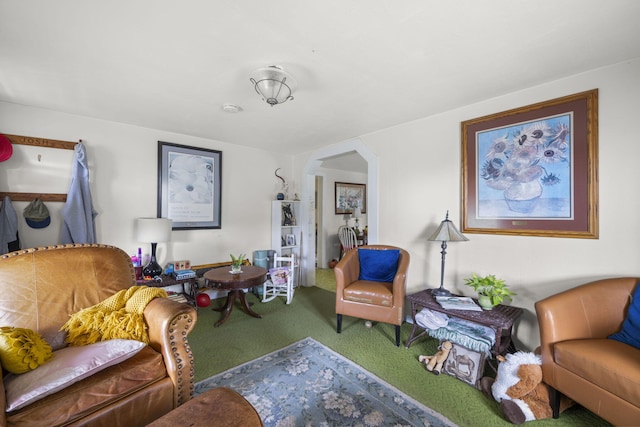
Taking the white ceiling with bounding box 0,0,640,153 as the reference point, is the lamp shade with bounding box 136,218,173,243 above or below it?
below

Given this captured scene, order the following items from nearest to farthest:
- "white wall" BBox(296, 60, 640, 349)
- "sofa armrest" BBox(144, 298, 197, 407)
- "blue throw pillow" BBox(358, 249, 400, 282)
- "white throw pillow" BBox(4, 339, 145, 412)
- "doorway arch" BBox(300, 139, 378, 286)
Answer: "white throw pillow" BBox(4, 339, 145, 412), "sofa armrest" BBox(144, 298, 197, 407), "white wall" BBox(296, 60, 640, 349), "blue throw pillow" BBox(358, 249, 400, 282), "doorway arch" BBox(300, 139, 378, 286)

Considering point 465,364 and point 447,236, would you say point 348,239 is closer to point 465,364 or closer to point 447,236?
point 447,236

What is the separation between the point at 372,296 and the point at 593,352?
1451 millimetres

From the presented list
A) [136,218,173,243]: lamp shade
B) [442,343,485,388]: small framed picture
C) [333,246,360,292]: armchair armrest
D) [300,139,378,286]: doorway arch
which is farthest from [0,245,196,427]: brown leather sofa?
[300,139,378,286]: doorway arch

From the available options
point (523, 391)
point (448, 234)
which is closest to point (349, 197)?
point (448, 234)

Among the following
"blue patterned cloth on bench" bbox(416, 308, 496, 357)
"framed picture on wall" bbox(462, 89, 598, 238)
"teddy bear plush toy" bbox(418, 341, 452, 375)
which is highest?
"framed picture on wall" bbox(462, 89, 598, 238)

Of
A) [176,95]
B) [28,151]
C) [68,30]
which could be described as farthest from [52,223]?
[68,30]

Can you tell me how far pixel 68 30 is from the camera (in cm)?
150

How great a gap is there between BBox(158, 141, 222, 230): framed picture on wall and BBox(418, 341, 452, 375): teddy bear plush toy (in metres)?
3.08

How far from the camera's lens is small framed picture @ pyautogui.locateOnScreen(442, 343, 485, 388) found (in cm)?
191

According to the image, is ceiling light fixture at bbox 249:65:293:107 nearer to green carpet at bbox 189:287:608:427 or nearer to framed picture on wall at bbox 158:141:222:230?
framed picture on wall at bbox 158:141:222:230

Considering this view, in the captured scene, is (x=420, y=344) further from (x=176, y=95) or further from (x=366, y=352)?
(x=176, y=95)

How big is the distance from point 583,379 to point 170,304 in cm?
236

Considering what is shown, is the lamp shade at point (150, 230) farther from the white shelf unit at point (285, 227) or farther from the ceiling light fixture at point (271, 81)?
the ceiling light fixture at point (271, 81)
